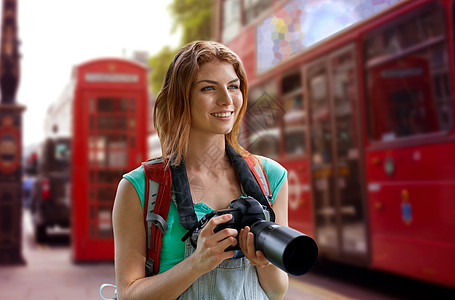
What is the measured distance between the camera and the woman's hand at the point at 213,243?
3.57ft

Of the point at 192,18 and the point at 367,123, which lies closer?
the point at 367,123

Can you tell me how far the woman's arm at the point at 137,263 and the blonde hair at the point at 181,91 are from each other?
0.48ft

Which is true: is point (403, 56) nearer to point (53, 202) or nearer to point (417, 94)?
point (417, 94)

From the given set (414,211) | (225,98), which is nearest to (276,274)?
(225,98)

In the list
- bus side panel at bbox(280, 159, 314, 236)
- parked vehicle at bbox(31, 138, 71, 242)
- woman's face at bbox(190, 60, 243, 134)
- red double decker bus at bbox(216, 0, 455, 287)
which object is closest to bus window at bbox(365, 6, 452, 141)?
red double decker bus at bbox(216, 0, 455, 287)

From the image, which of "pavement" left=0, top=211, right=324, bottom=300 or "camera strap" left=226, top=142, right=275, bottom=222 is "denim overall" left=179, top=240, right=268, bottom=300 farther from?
"pavement" left=0, top=211, right=324, bottom=300

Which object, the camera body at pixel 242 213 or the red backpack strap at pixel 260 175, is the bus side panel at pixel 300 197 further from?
the camera body at pixel 242 213

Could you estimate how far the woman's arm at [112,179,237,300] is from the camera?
1.13 metres

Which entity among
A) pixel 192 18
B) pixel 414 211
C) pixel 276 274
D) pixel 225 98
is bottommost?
pixel 414 211

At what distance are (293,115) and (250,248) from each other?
5123 mm

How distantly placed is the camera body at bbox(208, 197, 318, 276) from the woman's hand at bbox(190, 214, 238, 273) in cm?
2

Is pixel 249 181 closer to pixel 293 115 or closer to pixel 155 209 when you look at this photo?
pixel 155 209

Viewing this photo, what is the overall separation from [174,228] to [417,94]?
3.46 metres

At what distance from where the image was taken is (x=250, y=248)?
3.65 feet
